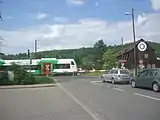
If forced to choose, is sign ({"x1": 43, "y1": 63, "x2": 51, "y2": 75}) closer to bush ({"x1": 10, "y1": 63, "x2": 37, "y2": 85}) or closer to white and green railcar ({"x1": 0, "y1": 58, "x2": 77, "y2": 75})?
white and green railcar ({"x1": 0, "y1": 58, "x2": 77, "y2": 75})

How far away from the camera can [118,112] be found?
10.8 meters

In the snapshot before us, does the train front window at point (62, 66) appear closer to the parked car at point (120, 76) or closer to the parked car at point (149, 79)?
the parked car at point (120, 76)

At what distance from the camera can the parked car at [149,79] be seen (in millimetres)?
19883

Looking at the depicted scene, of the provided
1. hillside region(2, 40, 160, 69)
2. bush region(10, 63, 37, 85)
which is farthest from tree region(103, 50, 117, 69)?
bush region(10, 63, 37, 85)

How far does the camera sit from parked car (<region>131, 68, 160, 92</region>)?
19883 mm

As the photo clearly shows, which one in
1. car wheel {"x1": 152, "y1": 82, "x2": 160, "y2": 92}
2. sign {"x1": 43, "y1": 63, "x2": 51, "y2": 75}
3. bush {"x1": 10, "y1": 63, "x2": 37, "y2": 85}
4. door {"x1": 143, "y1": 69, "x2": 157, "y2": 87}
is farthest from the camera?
sign {"x1": 43, "y1": 63, "x2": 51, "y2": 75}

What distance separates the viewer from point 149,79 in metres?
20.9

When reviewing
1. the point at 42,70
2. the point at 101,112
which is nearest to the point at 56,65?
the point at 42,70

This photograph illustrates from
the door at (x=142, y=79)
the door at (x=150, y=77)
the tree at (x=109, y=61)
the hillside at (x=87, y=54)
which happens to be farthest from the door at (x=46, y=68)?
the door at (x=150, y=77)

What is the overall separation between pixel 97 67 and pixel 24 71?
66.6 metres

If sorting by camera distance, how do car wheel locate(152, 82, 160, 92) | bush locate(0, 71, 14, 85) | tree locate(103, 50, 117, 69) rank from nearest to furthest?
car wheel locate(152, 82, 160, 92) → bush locate(0, 71, 14, 85) → tree locate(103, 50, 117, 69)

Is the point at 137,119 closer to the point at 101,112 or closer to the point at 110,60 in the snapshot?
the point at 101,112

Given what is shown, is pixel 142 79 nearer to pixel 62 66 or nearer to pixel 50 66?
pixel 50 66

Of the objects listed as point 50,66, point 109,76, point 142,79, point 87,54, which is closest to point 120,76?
point 109,76
